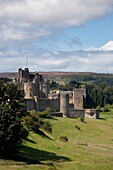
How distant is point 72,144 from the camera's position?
179 ft

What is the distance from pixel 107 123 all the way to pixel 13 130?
4496cm

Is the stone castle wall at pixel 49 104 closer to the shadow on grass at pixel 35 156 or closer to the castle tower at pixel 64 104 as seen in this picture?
the castle tower at pixel 64 104

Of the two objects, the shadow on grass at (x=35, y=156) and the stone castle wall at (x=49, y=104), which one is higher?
the stone castle wall at (x=49, y=104)

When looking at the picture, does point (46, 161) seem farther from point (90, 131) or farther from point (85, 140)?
point (90, 131)

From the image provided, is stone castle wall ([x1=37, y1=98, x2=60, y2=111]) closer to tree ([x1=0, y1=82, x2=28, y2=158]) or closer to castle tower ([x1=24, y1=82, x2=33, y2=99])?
castle tower ([x1=24, y1=82, x2=33, y2=99])

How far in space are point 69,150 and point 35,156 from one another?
8752mm

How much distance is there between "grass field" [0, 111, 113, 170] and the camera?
37.0m

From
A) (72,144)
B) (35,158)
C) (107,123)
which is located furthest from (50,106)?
(35,158)

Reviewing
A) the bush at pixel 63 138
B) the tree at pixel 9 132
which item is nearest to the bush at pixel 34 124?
the bush at pixel 63 138

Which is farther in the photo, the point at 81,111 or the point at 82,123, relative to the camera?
the point at 81,111

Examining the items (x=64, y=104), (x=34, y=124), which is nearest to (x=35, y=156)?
(x=34, y=124)

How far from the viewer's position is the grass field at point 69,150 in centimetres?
3702

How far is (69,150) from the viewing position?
1908 inches


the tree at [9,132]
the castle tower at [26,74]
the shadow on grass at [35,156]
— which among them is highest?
the castle tower at [26,74]
